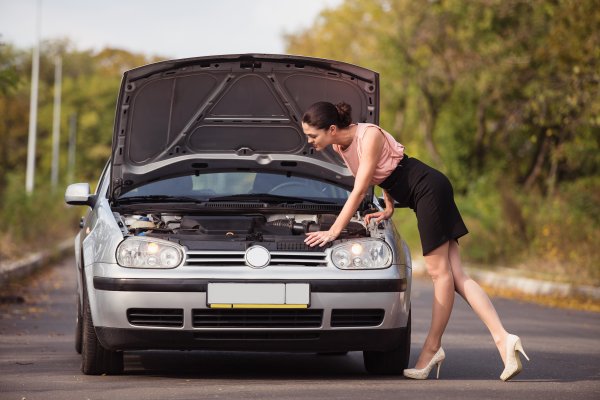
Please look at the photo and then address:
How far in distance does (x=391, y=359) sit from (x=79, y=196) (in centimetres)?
245

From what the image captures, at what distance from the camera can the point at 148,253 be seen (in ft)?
24.5

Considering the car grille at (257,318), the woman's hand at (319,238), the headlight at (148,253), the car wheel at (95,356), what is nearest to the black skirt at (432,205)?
the woman's hand at (319,238)

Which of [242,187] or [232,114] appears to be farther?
[232,114]

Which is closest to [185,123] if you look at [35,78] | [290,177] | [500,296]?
[290,177]

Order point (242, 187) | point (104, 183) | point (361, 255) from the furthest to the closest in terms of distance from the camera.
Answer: point (104, 183)
point (242, 187)
point (361, 255)

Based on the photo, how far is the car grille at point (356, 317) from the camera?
744 cm

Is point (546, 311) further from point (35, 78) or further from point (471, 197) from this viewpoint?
point (35, 78)

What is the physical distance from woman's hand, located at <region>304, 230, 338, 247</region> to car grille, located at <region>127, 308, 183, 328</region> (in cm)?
85

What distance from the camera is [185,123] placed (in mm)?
9164

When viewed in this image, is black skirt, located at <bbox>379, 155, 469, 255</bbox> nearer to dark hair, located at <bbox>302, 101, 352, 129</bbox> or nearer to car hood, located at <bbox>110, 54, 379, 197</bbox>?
dark hair, located at <bbox>302, 101, 352, 129</bbox>

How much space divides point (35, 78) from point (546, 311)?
Result: 27647 millimetres

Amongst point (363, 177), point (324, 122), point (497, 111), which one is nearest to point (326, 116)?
point (324, 122)

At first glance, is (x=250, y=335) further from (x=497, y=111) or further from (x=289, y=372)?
(x=497, y=111)

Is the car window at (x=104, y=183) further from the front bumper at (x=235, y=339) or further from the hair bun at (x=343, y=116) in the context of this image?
the hair bun at (x=343, y=116)
